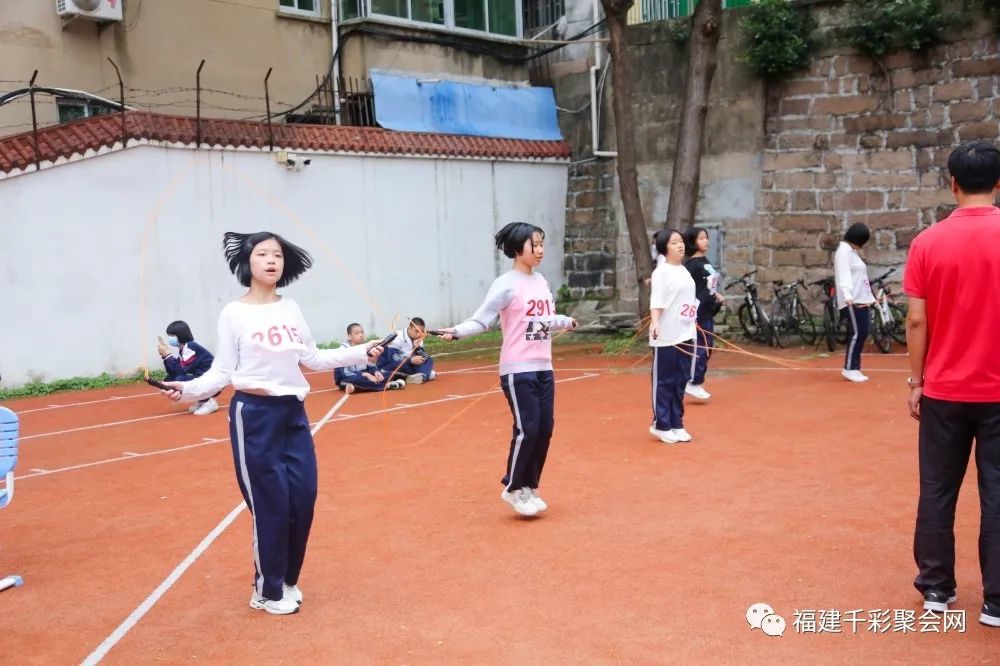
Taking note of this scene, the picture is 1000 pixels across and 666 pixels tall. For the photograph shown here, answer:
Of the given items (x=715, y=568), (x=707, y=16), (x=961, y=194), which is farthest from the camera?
(x=707, y=16)

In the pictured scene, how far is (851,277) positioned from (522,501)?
6.25 metres

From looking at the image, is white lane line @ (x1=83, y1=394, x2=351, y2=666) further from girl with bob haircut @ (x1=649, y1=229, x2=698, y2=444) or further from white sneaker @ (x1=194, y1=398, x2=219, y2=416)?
white sneaker @ (x1=194, y1=398, x2=219, y2=416)

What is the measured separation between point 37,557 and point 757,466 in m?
4.97

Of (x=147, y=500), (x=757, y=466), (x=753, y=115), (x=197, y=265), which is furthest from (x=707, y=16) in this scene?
(x=147, y=500)

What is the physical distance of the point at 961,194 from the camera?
4.61 metres

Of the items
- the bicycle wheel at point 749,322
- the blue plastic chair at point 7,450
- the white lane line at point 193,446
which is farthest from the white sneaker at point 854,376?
the blue plastic chair at point 7,450

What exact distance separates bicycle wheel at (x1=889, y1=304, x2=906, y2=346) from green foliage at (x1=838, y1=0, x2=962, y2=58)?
411 cm

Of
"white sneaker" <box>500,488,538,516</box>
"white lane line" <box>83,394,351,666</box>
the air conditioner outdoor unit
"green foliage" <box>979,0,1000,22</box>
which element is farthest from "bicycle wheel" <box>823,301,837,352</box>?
the air conditioner outdoor unit

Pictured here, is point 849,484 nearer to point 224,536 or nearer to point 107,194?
point 224,536

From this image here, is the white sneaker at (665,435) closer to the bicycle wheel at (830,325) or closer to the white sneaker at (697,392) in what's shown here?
the white sneaker at (697,392)

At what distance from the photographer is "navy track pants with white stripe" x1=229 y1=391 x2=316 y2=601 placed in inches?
198

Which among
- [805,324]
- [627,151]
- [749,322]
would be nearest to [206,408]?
[627,151]

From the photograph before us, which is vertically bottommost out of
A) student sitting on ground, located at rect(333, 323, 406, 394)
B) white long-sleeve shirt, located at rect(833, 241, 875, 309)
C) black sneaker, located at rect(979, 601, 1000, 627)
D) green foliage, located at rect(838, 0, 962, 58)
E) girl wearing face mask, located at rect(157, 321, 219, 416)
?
student sitting on ground, located at rect(333, 323, 406, 394)

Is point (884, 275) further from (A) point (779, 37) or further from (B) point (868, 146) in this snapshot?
(A) point (779, 37)
